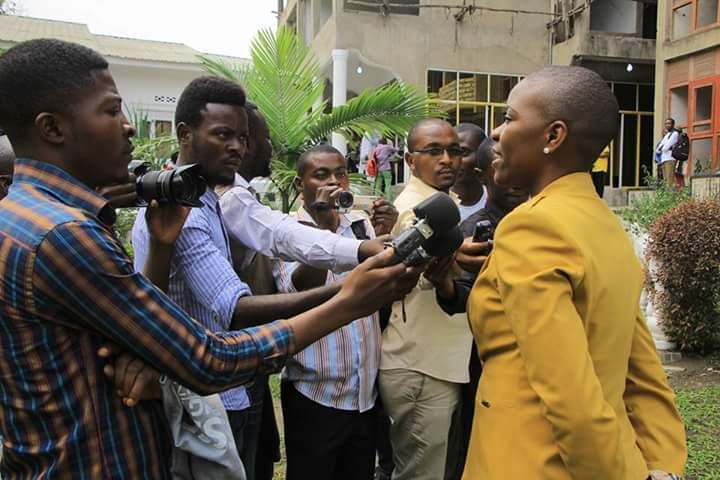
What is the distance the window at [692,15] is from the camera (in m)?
13.5

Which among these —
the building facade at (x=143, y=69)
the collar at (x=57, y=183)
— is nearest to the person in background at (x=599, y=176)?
the collar at (x=57, y=183)

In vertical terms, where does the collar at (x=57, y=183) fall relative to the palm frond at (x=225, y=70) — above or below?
below


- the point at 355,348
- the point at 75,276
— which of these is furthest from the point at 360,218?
the point at 75,276

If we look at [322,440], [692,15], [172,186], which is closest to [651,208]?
[322,440]

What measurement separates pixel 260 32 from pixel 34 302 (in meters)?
5.64

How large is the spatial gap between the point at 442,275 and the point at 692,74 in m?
14.4

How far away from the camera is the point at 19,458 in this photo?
129cm

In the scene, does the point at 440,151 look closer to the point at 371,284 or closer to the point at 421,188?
the point at 421,188

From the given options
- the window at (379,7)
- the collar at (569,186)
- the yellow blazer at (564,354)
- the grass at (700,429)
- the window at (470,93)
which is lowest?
the grass at (700,429)

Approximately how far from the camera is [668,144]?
13.3m

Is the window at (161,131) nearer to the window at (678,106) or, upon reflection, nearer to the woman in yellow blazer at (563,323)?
the woman in yellow blazer at (563,323)

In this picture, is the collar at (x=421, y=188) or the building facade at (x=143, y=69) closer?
the collar at (x=421, y=188)

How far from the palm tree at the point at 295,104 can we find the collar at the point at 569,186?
15.0ft

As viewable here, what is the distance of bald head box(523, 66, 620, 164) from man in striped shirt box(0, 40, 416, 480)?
883 mm
